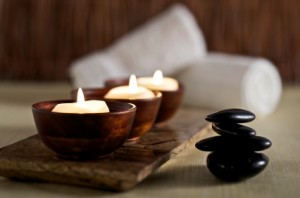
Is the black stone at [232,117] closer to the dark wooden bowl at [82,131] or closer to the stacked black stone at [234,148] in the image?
the stacked black stone at [234,148]

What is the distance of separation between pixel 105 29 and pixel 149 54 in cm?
38

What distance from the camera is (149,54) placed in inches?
59.6

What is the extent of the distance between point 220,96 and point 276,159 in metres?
0.49

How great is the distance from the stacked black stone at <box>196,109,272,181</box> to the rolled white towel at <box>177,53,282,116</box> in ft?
1.88

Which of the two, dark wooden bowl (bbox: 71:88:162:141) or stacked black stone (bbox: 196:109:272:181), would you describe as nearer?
stacked black stone (bbox: 196:109:272:181)

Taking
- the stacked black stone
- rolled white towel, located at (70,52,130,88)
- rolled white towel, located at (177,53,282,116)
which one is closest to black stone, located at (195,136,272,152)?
the stacked black stone

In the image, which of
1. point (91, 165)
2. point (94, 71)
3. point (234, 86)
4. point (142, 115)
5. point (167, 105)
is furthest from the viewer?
point (94, 71)

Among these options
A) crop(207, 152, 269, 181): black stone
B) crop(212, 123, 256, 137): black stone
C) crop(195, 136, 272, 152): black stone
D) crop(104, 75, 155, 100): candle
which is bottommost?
crop(207, 152, 269, 181): black stone

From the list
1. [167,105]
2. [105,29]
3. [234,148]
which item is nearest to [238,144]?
[234,148]

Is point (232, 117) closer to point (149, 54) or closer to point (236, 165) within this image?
point (236, 165)

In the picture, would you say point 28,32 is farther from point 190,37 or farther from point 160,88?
point 160,88

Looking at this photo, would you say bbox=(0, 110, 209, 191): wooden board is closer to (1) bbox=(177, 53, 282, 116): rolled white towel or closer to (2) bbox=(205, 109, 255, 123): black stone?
(2) bbox=(205, 109, 255, 123): black stone

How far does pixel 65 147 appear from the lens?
698 mm

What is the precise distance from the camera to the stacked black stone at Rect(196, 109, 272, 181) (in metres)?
0.69
